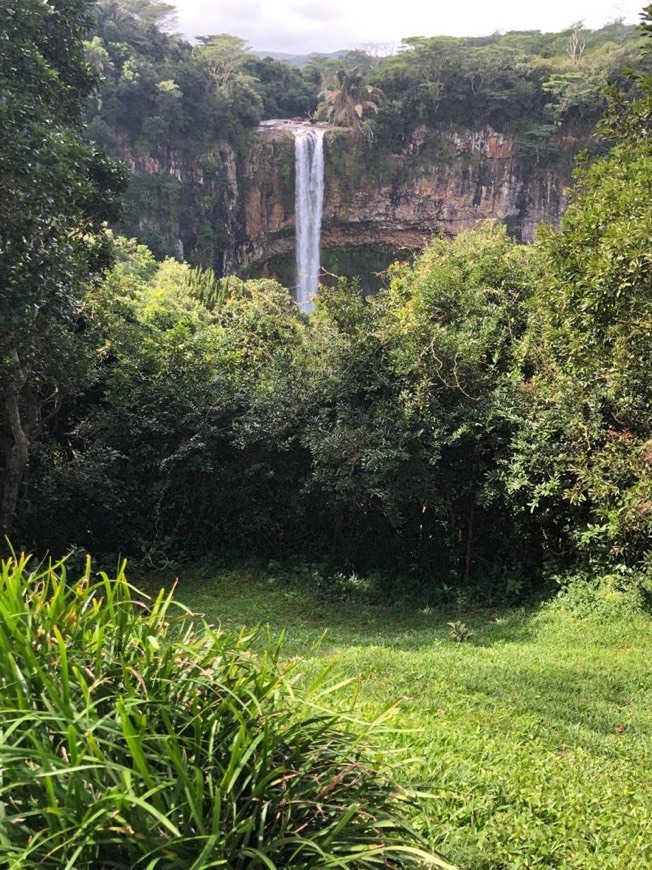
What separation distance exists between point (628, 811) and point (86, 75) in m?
8.84

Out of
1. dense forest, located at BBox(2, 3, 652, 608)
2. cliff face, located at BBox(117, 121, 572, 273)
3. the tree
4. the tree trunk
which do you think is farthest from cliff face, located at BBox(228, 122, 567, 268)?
the tree trunk

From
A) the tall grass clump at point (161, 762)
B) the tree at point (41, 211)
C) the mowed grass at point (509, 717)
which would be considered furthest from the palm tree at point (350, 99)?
the tall grass clump at point (161, 762)

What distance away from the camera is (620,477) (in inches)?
258

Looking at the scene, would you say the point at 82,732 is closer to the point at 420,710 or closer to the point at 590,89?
the point at 420,710

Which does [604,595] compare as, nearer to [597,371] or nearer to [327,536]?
[597,371]

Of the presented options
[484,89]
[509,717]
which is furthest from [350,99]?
[509,717]

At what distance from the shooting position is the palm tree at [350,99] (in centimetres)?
3406

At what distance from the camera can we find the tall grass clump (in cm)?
135

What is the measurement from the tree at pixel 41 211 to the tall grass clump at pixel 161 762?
4.90m

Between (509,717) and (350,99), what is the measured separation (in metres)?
36.4

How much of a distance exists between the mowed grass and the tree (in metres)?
3.12

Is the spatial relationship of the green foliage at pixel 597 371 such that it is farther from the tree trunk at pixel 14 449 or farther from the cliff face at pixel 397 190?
the cliff face at pixel 397 190

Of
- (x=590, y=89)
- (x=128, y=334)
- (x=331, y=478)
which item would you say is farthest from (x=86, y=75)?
(x=590, y=89)

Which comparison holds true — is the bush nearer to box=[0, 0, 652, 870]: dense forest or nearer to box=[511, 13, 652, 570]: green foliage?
box=[0, 0, 652, 870]: dense forest
